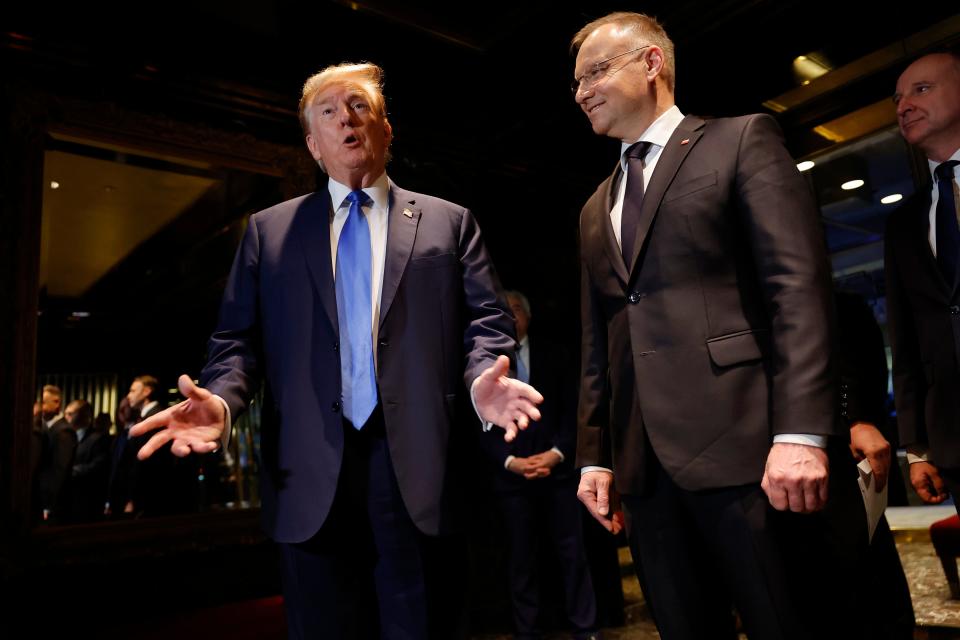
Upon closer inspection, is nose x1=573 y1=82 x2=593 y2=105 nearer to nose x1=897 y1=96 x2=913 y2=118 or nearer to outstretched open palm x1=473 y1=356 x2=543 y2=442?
outstretched open palm x1=473 y1=356 x2=543 y2=442

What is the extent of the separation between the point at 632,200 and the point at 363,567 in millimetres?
1013

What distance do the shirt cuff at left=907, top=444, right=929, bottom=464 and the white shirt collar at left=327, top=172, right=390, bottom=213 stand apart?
1.74 meters

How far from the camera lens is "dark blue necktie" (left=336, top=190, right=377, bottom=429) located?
156 cm

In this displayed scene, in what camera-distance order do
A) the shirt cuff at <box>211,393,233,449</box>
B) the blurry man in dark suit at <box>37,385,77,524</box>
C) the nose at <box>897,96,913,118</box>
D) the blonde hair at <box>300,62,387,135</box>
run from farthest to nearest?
the blurry man in dark suit at <box>37,385,77,524</box> → the nose at <box>897,96,913,118</box> → the blonde hair at <box>300,62,387,135</box> → the shirt cuff at <box>211,393,233,449</box>

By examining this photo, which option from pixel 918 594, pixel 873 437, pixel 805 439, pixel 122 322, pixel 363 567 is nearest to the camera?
pixel 805 439

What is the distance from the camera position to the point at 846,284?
5039mm

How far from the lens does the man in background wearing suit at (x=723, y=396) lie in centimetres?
129

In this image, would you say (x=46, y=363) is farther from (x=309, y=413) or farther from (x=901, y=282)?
(x=901, y=282)

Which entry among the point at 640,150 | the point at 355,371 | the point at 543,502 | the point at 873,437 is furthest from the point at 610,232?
the point at 543,502

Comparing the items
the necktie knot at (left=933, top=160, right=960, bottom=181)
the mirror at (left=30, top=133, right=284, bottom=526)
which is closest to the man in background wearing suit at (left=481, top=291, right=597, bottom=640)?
the mirror at (left=30, top=133, right=284, bottom=526)

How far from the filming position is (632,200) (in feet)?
5.28

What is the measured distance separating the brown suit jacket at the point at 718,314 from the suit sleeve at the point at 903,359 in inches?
40.4

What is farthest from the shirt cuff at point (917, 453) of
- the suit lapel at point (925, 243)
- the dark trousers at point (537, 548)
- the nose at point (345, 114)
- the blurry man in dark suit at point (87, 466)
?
the blurry man in dark suit at point (87, 466)

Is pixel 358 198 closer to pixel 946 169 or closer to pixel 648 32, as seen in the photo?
pixel 648 32
